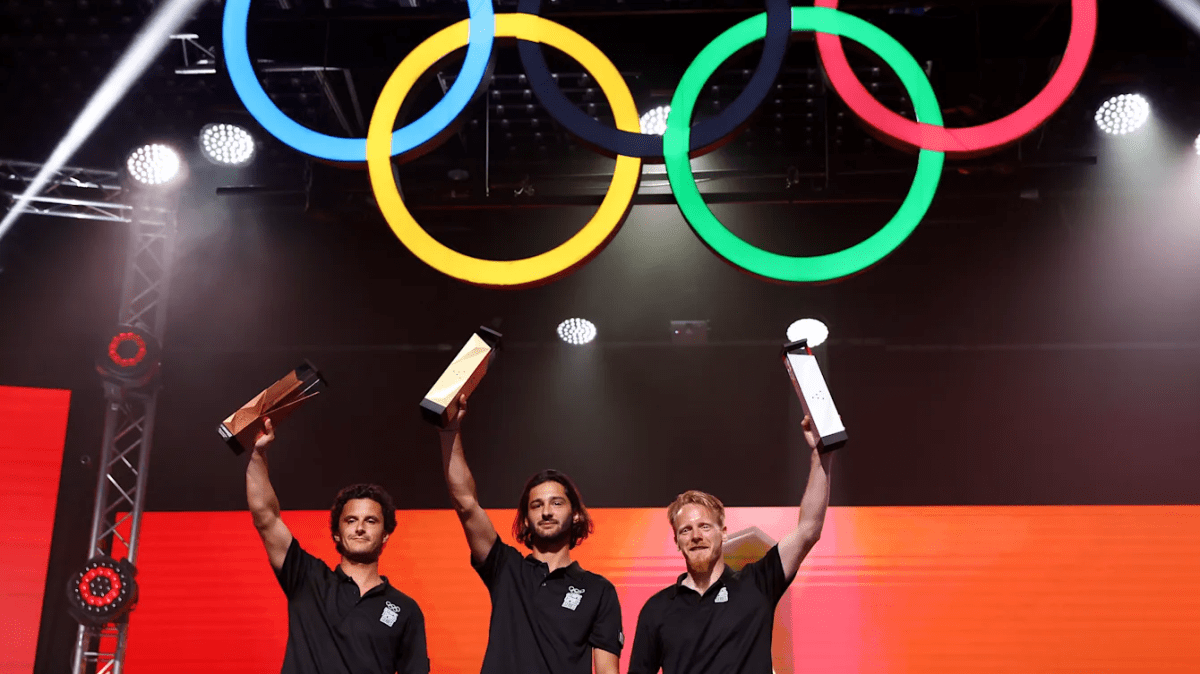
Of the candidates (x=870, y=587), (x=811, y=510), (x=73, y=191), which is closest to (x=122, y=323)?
(x=73, y=191)

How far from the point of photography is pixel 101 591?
5.63 metres

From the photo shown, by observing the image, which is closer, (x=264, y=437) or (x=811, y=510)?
(x=811, y=510)

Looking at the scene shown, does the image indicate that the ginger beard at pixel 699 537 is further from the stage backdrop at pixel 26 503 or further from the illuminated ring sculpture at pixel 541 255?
the stage backdrop at pixel 26 503

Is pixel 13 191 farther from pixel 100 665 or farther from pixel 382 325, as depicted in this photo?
pixel 100 665

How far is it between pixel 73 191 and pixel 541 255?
4.37 m

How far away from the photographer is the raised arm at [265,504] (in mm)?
3365

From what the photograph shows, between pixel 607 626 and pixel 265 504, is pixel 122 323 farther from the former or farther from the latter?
pixel 607 626

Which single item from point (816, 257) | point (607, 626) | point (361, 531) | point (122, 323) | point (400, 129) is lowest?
point (607, 626)

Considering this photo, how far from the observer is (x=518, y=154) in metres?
6.49

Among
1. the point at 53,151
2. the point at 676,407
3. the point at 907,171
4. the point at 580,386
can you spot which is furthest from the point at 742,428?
the point at 53,151

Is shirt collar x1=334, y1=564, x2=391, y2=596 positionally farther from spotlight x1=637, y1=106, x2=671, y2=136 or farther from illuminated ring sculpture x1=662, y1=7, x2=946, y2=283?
spotlight x1=637, y1=106, x2=671, y2=136

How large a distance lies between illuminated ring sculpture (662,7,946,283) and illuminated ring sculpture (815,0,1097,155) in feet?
A: 0.20

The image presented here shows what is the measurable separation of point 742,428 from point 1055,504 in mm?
2058

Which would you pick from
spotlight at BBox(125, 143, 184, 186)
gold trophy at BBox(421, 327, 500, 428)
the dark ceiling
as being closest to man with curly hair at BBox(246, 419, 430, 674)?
gold trophy at BBox(421, 327, 500, 428)
